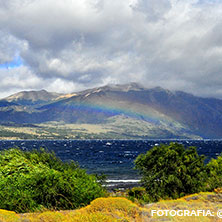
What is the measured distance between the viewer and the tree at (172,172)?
25.8m

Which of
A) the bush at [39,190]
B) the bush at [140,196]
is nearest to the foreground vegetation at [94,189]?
the bush at [39,190]

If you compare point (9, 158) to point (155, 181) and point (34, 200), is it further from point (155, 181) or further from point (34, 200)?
point (155, 181)

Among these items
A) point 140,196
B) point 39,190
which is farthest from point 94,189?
point 140,196

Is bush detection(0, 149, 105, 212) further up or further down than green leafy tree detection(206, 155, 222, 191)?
further up

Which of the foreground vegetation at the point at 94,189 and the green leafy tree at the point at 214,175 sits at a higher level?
the foreground vegetation at the point at 94,189

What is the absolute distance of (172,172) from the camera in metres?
26.6

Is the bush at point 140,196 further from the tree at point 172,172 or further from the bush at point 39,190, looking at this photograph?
the bush at point 39,190

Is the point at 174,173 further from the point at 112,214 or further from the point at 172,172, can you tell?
the point at 112,214

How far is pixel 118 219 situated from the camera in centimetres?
1119

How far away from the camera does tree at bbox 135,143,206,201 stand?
25.8 metres

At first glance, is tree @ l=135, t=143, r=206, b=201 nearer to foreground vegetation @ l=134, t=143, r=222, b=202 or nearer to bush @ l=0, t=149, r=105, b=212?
foreground vegetation @ l=134, t=143, r=222, b=202

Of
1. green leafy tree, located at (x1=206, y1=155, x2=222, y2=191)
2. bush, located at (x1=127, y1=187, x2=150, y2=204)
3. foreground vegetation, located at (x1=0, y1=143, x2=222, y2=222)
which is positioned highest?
foreground vegetation, located at (x1=0, y1=143, x2=222, y2=222)

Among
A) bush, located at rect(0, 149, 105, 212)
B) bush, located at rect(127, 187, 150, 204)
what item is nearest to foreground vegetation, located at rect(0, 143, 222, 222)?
bush, located at rect(0, 149, 105, 212)

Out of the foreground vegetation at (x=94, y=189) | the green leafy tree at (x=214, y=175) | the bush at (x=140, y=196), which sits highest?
the foreground vegetation at (x=94, y=189)
